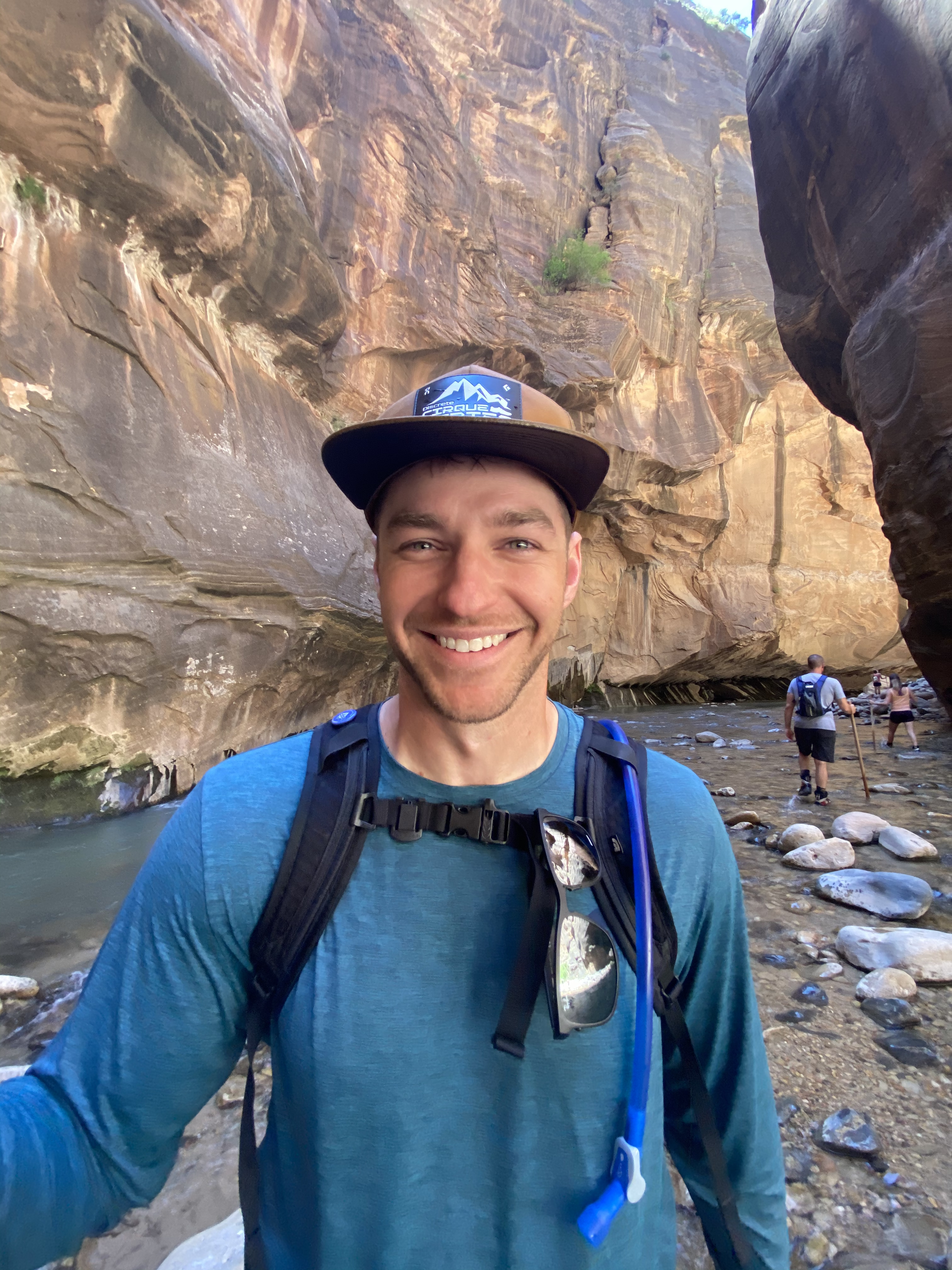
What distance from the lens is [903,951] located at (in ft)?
9.75

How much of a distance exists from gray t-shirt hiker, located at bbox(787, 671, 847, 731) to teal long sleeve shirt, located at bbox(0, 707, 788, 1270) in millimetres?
6267

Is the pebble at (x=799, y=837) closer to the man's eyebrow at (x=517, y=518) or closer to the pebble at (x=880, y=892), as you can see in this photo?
the pebble at (x=880, y=892)

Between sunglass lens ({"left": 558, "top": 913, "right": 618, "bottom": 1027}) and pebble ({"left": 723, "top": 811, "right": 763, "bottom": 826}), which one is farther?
pebble ({"left": 723, "top": 811, "right": 763, "bottom": 826})

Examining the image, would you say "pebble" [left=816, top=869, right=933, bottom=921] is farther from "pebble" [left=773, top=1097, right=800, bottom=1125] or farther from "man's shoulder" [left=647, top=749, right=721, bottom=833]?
"man's shoulder" [left=647, top=749, right=721, bottom=833]

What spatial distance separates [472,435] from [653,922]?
0.82 m

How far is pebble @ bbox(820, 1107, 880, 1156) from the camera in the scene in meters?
2.00

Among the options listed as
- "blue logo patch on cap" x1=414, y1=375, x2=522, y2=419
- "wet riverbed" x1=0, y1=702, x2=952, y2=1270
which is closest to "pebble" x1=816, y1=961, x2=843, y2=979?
"wet riverbed" x1=0, y1=702, x2=952, y2=1270

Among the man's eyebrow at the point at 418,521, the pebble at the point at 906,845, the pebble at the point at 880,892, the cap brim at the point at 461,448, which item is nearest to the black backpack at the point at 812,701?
the pebble at the point at 906,845

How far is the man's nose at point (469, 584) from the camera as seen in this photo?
1.00 m

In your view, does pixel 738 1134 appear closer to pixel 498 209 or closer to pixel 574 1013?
pixel 574 1013

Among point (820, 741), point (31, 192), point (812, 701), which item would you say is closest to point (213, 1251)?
point (820, 741)

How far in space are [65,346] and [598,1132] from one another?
24.1 feet

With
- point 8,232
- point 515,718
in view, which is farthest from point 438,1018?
point 8,232

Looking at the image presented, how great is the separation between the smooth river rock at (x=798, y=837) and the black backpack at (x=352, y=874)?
426 cm
